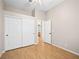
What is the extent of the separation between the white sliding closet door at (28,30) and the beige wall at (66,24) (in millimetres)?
1713

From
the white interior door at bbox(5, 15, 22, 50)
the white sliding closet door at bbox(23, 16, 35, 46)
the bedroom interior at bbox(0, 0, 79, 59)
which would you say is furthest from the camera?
the white sliding closet door at bbox(23, 16, 35, 46)

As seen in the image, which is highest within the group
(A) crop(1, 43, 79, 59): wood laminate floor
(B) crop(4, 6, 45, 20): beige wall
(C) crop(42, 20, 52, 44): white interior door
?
(B) crop(4, 6, 45, 20): beige wall

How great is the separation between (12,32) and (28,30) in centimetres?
125

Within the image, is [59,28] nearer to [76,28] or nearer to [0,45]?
[76,28]

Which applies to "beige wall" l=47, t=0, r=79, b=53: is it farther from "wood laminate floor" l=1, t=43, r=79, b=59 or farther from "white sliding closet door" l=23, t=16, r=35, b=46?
"white sliding closet door" l=23, t=16, r=35, b=46

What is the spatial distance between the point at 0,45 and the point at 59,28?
3.89 m

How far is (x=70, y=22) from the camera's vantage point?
4.03m

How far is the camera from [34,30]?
18.1 feet

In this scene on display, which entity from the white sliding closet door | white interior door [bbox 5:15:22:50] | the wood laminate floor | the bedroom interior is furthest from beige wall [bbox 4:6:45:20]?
the wood laminate floor

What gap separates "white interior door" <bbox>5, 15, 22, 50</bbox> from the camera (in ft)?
Result: 13.0

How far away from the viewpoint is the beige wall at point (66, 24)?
371cm

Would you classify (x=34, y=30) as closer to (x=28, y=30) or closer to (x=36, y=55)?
(x=28, y=30)

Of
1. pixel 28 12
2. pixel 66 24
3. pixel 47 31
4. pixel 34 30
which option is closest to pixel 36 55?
pixel 34 30

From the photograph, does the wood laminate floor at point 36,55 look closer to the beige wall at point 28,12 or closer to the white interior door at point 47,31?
the white interior door at point 47,31
